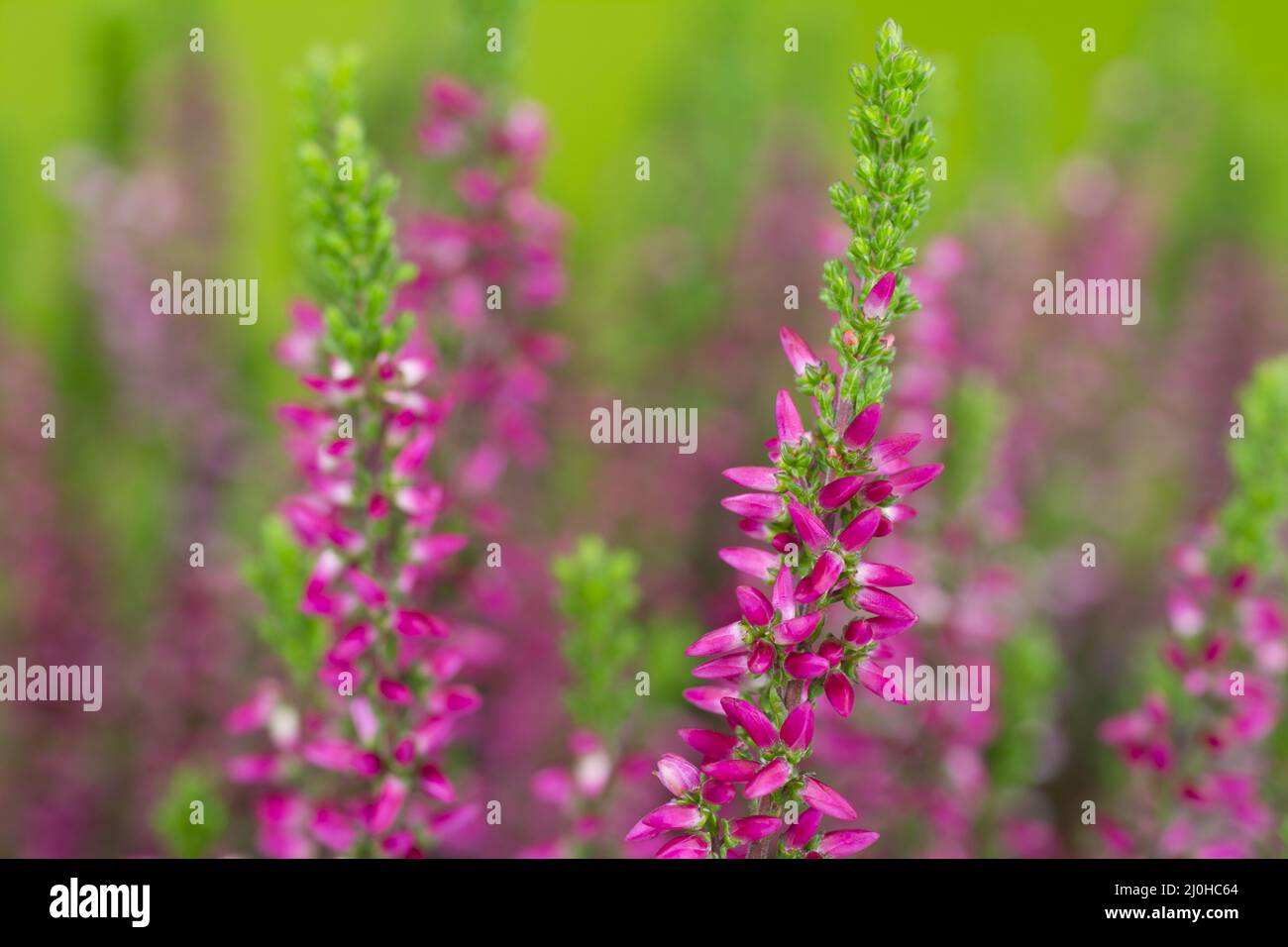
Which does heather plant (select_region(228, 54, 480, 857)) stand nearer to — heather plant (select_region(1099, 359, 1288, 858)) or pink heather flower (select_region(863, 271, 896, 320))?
pink heather flower (select_region(863, 271, 896, 320))

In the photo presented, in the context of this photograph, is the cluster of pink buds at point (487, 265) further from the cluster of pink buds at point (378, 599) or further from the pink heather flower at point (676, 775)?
the pink heather flower at point (676, 775)

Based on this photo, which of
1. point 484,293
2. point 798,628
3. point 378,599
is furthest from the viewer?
point 484,293

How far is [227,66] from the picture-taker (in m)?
1.64

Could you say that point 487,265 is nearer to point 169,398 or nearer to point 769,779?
point 769,779

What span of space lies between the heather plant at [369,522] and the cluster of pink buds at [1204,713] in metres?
0.46

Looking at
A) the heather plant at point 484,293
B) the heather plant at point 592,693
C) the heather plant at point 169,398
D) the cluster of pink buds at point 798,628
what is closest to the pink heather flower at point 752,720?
the cluster of pink buds at point 798,628

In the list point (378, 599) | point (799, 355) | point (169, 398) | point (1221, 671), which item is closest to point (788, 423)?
point (799, 355)

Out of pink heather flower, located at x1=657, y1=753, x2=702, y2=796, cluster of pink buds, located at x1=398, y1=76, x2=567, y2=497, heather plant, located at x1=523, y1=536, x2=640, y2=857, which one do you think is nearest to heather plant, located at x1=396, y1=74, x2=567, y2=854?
cluster of pink buds, located at x1=398, y1=76, x2=567, y2=497

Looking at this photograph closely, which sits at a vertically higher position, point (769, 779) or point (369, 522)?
point (369, 522)

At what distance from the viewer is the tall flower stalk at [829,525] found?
1.71ft

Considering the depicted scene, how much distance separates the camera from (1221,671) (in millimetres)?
792

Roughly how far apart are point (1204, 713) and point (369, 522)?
55 centimetres

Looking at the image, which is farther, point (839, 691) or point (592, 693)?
point (592, 693)
